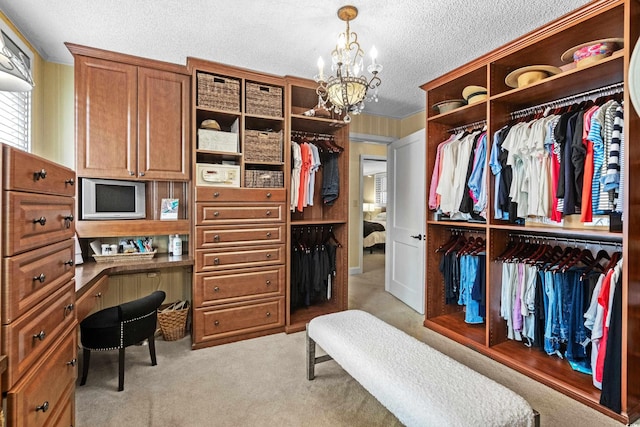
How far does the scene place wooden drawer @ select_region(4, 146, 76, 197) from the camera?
3.40 ft

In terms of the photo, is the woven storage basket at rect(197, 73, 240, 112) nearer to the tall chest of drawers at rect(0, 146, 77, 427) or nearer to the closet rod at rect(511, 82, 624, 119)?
the tall chest of drawers at rect(0, 146, 77, 427)

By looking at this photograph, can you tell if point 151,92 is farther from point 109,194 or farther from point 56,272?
point 56,272

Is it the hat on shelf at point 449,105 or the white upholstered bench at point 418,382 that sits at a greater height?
the hat on shelf at point 449,105

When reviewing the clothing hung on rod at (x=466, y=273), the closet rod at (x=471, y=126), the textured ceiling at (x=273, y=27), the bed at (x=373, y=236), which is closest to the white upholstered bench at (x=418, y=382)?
the clothing hung on rod at (x=466, y=273)

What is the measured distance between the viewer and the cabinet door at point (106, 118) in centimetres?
250

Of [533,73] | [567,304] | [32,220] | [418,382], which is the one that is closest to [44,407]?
[32,220]

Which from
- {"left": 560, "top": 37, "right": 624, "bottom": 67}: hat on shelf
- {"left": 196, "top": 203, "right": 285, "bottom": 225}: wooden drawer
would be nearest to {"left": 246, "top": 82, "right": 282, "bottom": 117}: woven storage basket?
{"left": 196, "top": 203, "right": 285, "bottom": 225}: wooden drawer

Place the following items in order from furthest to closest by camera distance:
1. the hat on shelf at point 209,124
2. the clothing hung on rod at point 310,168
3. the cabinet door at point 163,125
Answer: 1. the clothing hung on rod at point 310,168
2. the hat on shelf at point 209,124
3. the cabinet door at point 163,125

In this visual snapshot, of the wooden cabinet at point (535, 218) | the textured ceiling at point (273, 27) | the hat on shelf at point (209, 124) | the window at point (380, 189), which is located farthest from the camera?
the window at point (380, 189)

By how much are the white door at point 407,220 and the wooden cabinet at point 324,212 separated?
0.87 meters

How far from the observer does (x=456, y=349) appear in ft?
9.02

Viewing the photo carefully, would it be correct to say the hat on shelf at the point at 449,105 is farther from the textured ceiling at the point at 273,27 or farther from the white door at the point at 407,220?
the white door at the point at 407,220

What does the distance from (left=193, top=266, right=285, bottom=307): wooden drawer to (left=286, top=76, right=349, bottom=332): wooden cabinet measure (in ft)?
0.77

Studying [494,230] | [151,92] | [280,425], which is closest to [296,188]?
[151,92]
